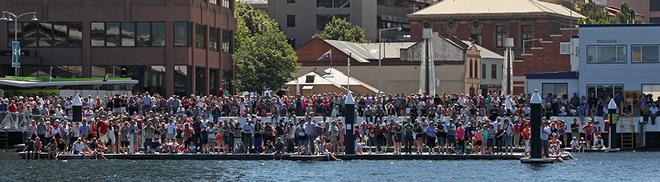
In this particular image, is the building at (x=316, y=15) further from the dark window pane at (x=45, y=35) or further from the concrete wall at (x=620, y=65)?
the concrete wall at (x=620, y=65)

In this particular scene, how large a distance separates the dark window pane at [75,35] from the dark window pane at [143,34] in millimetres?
3565

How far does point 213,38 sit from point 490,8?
63375 millimetres

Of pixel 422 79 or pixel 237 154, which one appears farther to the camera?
pixel 422 79

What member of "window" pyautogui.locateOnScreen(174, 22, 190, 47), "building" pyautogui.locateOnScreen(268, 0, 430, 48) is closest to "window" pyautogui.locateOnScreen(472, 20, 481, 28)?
"building" pyautogui.locateOnScreen(268, 0, 430, 48)

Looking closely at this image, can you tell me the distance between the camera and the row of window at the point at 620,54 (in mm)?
97250

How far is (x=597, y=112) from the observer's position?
89875 millimetres

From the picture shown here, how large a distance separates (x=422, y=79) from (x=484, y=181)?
49.5 m

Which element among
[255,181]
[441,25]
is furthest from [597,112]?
[441,25]

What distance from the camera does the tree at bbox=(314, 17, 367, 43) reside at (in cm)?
17675

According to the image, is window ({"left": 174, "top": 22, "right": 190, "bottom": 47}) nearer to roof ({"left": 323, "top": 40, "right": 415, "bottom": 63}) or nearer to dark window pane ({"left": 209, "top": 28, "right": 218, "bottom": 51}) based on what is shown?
dark window pane ({"left": 209, "top": 28, "right": 218, "bottom": 51})

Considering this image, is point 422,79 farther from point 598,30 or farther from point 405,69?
point 405,69

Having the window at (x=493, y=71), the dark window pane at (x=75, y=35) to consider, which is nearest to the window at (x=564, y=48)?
the window at (x=493, y=71)

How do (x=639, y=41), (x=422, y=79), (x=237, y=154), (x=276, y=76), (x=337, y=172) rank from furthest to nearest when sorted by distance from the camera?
(x=276, y=76) < (x=422, y=79) < (x=639, y=41) < (x=237, y=154) < (x=337, y=172)

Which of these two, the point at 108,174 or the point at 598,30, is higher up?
the point at 598,30
